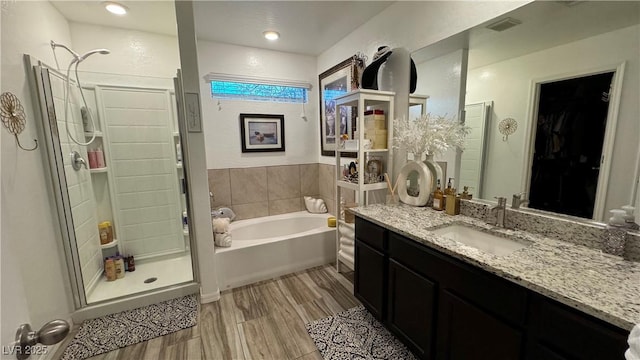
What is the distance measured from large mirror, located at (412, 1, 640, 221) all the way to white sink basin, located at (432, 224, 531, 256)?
0.25 m

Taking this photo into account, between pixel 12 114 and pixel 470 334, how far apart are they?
265 cm

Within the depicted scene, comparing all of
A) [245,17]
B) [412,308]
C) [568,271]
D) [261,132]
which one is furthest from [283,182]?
[568,271]

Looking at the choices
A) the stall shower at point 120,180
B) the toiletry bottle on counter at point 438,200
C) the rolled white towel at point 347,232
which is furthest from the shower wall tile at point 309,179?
the toiletry bottle on counter at point 438,200

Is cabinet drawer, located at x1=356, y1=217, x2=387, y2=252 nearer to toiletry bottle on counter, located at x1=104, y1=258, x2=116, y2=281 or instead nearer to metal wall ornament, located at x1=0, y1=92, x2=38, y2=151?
metal wall ornament, located at x1=0, y1=92, x2=38, y2=151

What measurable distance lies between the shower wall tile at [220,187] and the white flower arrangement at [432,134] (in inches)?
81.9

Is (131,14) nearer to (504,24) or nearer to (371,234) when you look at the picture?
(371,234)

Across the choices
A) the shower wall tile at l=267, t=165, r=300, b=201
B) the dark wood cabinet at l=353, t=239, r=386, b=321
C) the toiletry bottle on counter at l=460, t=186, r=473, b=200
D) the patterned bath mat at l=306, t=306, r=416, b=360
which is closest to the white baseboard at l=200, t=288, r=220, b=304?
the patterned bath mat at l=306, t=306, r=416, b=360

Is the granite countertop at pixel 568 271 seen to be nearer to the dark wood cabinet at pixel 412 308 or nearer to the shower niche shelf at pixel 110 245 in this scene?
the dark wood cabinet at pixel 412 308

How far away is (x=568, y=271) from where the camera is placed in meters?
0.95

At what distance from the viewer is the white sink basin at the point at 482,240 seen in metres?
1.33

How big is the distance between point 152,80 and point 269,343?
2.63 metres

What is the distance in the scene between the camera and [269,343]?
173 centimetres

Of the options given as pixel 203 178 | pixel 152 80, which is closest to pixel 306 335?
pixel 203 178

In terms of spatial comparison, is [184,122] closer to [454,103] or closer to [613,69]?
[454,103]
